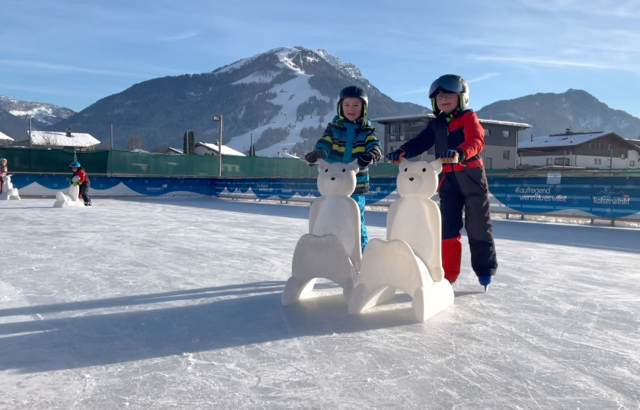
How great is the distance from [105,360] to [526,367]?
1.92m

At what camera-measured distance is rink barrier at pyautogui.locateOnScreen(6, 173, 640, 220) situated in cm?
949

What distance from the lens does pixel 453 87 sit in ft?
11.6

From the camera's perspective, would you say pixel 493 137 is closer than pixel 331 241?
No

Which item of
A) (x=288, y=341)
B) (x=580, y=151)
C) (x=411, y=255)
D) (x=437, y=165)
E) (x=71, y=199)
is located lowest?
(x=288, y=341)

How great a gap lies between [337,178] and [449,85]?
3.54ft

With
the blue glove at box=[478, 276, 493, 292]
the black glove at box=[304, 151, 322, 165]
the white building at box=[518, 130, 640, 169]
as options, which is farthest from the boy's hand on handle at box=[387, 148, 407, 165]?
the white building at box=[518, 130, 640, 169]

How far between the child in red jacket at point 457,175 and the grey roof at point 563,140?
153 ft

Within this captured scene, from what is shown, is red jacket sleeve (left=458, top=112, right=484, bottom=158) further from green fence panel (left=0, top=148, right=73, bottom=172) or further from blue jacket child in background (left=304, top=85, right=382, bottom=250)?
green fence panel (left=0, top=148, right=73, bottom=172)

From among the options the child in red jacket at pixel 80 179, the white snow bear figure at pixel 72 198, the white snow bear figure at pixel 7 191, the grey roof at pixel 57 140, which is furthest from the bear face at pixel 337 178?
the grey roof at pixel 57 140

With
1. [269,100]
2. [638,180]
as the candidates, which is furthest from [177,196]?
[269,100]

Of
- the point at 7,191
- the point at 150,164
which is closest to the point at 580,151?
the point at 150,164

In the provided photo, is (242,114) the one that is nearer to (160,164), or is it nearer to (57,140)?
(57,140)

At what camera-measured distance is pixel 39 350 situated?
240 cm

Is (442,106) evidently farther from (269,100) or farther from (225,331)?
(269,100)
